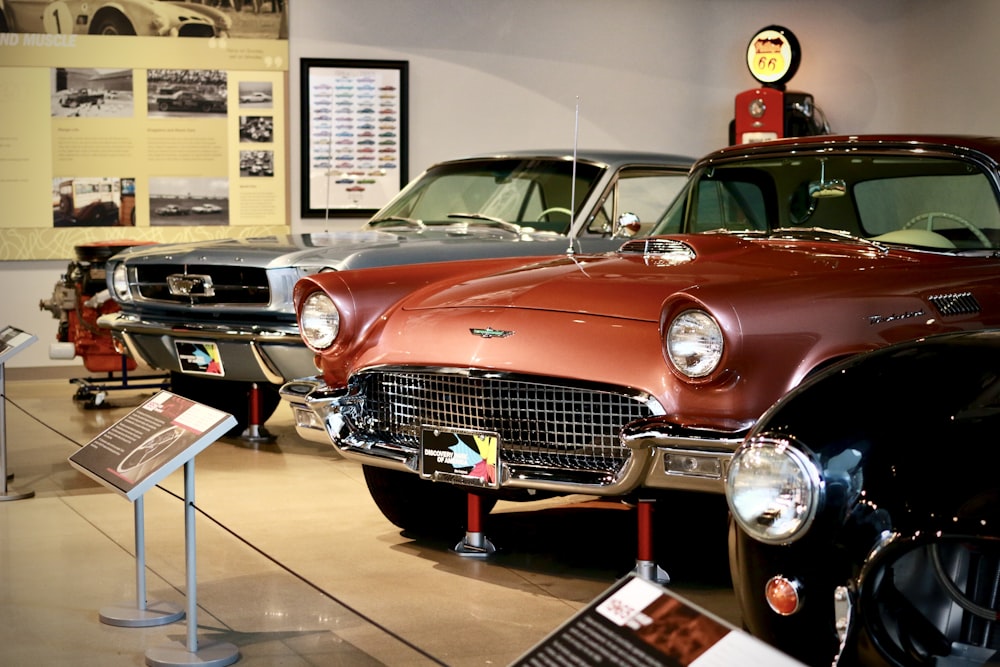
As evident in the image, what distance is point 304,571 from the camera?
420 centimetres

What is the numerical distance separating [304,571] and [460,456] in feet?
2.50

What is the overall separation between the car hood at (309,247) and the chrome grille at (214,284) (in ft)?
0.14

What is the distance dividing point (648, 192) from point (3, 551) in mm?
3550

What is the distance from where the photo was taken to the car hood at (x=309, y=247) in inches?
231

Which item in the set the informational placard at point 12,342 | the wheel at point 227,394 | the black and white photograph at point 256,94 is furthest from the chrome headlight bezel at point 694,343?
the black and white photograph at point 256,94

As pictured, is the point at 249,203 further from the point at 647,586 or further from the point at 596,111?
the point at 647,586

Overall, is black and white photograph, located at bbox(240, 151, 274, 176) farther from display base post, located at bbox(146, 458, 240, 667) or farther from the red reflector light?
the red reflector light

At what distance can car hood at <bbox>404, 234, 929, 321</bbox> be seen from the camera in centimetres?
369

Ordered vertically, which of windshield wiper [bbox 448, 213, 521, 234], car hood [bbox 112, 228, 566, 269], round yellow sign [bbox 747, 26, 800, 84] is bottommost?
car hood [bbox 112, 228, 566, 269]

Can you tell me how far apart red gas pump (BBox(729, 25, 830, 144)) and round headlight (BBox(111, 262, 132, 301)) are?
566 centimetres

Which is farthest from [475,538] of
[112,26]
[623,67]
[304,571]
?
[623,67]

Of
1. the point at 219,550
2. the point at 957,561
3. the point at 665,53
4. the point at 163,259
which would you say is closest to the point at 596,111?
the point at 665,53

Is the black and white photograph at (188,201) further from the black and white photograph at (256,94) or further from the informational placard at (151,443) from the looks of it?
the informational placard at (151,443)

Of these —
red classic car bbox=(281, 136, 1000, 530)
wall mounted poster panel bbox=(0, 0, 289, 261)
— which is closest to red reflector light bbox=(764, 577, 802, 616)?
red classic car bbox=(281, 136, 1000, 530)
